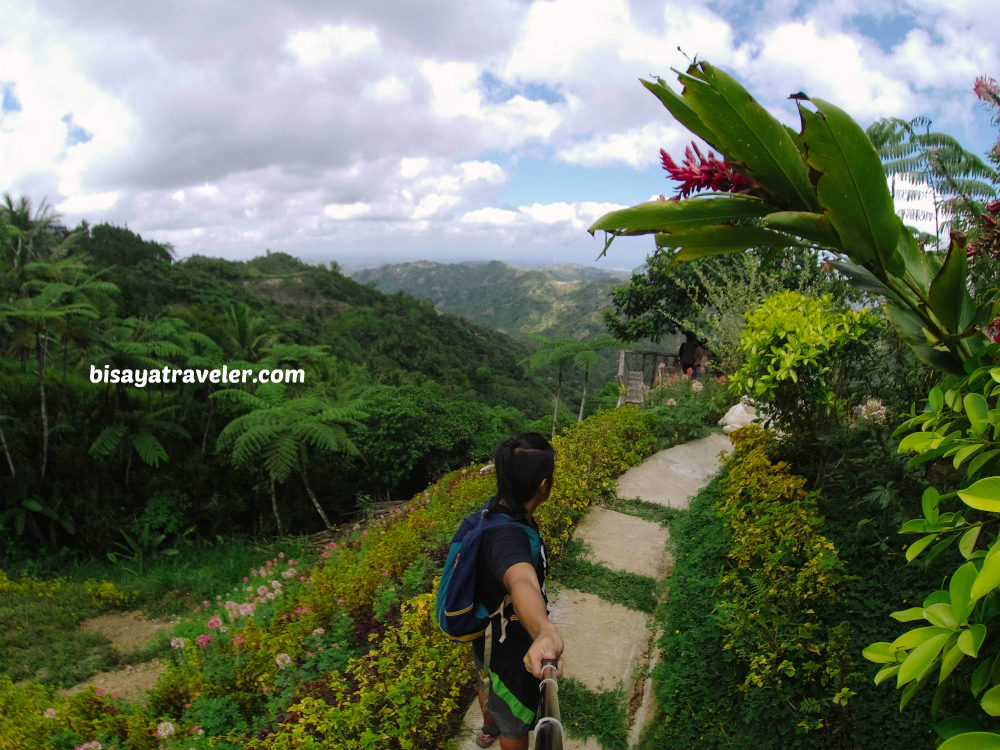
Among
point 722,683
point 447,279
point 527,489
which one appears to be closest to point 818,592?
point 722,683

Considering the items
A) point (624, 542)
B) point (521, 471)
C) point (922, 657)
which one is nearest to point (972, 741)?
point (922, 657)

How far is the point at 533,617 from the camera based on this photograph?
1.34m

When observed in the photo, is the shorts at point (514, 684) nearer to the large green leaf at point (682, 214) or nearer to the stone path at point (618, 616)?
the stone path at point (618, 616)

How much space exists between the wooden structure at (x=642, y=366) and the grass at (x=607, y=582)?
7309mm

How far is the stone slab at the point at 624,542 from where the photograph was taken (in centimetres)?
379

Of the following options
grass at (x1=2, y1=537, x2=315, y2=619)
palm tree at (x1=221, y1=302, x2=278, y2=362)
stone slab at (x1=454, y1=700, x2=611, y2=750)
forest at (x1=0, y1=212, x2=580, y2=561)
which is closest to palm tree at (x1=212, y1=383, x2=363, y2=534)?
forest at (x1=0, y1=212, x2=580, y2=561)

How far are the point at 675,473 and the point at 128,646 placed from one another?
628cm

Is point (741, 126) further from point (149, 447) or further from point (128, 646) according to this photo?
point (149, 447)

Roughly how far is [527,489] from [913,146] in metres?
12.4

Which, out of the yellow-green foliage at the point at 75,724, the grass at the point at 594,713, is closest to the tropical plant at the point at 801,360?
the grass at the point at 594,713

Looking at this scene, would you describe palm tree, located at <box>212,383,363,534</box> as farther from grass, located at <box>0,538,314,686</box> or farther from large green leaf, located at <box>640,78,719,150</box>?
large green leaf, located at <box>640,78,719,150</box>

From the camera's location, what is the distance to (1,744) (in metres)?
3.53

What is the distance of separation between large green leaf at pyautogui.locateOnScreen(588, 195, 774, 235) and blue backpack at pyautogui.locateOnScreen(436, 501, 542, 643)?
969 mm

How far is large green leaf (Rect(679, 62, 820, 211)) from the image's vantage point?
110 cm
